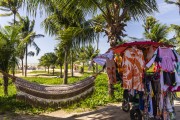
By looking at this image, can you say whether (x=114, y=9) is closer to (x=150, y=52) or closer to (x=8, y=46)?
(x=150, y=52)

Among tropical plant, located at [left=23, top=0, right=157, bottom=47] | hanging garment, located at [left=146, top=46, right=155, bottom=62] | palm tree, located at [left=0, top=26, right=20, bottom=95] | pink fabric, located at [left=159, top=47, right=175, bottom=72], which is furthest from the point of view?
palm tree, located at [left=0, top=26, right=20, bottom=95]

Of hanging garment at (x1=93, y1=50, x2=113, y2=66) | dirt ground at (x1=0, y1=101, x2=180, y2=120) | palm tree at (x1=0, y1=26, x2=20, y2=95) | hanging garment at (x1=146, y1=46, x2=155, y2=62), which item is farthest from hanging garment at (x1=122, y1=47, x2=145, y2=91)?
palm tree at (x1=0, y1=26, x2=20, y2=95)

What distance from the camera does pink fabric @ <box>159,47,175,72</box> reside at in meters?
5.67

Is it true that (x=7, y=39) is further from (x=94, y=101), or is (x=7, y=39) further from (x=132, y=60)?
(x=132, y=60)

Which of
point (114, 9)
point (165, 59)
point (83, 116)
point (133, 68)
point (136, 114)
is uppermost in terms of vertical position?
point (114, 9)

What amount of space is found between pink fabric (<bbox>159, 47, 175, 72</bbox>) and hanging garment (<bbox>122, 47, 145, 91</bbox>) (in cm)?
49

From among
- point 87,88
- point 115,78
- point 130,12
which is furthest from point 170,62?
point 130,12

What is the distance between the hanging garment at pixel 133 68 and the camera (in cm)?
598

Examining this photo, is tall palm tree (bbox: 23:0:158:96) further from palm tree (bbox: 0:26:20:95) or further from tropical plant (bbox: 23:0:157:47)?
palm tree (bbox: 0:26:20:95)

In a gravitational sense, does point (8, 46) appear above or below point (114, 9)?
below

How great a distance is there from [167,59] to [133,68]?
815 mm

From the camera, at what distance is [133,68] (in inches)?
241

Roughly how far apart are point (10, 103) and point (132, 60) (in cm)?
493

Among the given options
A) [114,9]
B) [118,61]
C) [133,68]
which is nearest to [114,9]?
[114,9]
